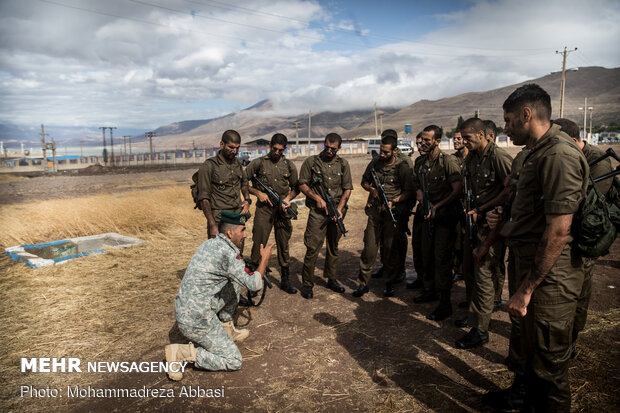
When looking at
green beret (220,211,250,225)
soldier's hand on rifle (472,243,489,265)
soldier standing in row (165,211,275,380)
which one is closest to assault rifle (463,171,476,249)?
soldier's hand on rifle (472,243,489,265)

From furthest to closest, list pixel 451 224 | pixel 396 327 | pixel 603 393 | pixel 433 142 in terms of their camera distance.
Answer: pixel 433 142
pixel 451 224
pixel 396 327
pixel 603 393

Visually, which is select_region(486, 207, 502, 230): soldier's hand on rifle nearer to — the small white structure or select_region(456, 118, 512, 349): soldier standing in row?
select_region(456, 118, 512, 349): soldier standing in row

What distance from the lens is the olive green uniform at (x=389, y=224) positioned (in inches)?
200

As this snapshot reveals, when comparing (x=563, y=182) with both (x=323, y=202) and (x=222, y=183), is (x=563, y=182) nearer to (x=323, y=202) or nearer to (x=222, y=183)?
(x=323, y=202)

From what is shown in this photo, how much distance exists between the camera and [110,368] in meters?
3.48

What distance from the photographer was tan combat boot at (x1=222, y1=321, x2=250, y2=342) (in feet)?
12.7

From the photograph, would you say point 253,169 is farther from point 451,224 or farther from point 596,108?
point 596,108

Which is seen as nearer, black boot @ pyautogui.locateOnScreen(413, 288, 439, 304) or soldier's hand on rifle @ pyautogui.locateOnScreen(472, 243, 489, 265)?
soldier's hand on rifle @ pyautogui.locateOnScreen(472, 243, 489, 265)

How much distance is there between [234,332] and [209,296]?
80cm

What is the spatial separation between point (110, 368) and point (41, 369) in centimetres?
66

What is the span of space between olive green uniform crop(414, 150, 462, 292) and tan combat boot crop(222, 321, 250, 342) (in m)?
2.36

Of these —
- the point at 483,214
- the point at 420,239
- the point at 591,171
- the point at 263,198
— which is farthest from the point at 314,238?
the point at 591,171

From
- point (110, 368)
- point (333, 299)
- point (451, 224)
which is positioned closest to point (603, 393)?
point (451, 224)

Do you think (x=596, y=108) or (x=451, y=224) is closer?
(x=451, y=224)
